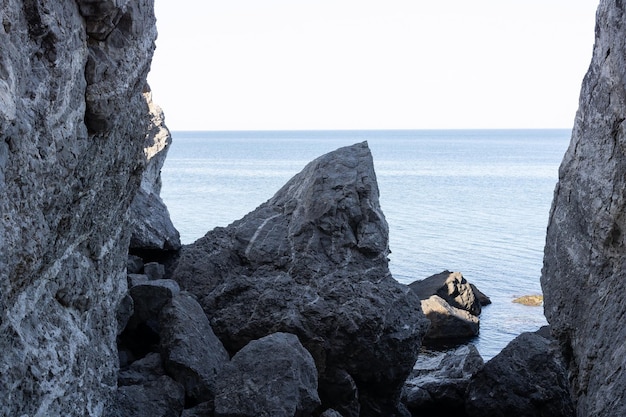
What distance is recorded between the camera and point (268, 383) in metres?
10.4

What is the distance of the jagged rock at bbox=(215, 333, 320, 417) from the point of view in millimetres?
10211

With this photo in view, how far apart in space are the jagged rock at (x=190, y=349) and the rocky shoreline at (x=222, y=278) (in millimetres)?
28

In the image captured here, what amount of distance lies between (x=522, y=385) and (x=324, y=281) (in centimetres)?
356

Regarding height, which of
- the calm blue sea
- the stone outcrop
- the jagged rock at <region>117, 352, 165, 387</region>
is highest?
the jagged rock at <region>117, 352, 165, 387</region>

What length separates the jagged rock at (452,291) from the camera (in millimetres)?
24734

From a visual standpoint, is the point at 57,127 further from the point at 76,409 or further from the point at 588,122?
the point at 588,122

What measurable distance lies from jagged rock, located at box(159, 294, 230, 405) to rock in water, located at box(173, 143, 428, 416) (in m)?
0.92

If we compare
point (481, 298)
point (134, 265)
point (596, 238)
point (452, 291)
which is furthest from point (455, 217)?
point (596, 238)

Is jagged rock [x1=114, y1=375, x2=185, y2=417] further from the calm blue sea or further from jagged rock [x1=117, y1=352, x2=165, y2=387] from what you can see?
the calm blue sea

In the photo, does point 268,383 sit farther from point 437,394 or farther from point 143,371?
point 437,394

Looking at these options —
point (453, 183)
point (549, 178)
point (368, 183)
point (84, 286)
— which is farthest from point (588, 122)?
point (549, 178)

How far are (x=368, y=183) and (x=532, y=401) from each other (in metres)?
4.33

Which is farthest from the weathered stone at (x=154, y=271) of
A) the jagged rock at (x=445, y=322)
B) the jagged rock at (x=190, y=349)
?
the jagged rock at (x=445, y=322)

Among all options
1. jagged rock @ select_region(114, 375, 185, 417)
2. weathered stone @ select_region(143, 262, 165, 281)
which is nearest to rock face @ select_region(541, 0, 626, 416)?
jagged rock @ select_region(114, 375, 185, 417)
